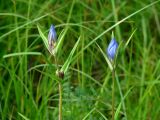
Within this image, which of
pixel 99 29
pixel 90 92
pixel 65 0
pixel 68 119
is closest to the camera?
pixel 68 119

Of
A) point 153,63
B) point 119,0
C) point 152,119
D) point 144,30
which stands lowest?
point 152,119

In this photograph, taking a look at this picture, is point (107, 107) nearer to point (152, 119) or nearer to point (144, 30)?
point (152, 119)

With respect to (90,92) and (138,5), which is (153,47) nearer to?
(138,5)

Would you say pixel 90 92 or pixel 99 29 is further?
pixel 99 29

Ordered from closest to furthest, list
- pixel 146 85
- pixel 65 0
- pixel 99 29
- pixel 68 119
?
1. pixel 68 119
2. pixel 146 85
3. pixel 99 29
4. pixel 65 0

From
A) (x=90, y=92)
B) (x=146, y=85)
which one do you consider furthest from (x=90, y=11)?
(x=90, y=92)

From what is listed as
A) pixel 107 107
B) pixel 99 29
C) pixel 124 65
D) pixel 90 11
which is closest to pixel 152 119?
pixel 107 107

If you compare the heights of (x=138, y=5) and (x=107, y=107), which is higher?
(x=138, y=5)
